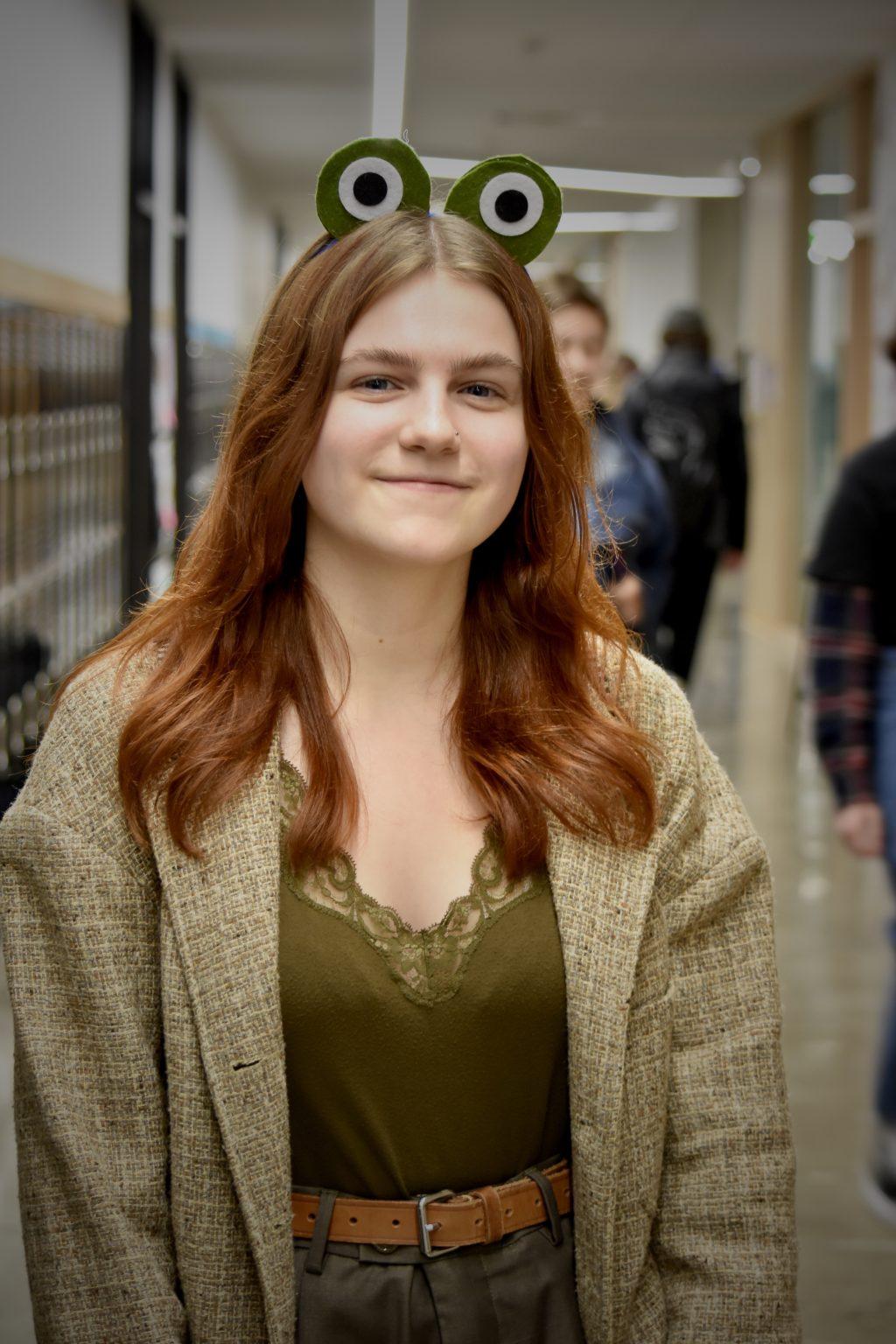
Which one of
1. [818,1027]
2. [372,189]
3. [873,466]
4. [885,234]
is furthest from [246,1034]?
[885,234]

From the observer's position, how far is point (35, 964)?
132cm

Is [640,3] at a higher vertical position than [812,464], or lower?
higher

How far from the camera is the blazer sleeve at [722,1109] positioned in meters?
1.41

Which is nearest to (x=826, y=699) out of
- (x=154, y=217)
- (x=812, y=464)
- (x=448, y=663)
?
(x=448, y=663)

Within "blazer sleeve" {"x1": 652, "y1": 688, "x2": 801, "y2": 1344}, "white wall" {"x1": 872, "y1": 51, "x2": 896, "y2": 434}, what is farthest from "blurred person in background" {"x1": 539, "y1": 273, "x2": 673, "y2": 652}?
"white wall" {"x1": 872, "y1": 51, "x2": 896, "y2": 434}

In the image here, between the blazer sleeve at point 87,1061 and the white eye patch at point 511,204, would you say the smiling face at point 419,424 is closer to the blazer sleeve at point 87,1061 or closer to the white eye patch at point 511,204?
the white eye patch at point 511,204

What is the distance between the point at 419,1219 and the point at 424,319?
0.81 m

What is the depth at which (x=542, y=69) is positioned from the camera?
8.75 meters

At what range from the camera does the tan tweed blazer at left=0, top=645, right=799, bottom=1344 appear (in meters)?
1.30

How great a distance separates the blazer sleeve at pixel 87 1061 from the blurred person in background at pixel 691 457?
4828 millimetres

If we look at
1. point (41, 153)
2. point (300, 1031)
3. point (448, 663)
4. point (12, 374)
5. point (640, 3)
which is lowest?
point (300, 1031)

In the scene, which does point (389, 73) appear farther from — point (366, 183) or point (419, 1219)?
point (419, 1219)

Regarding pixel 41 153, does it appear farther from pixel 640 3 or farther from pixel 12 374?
pixel 640 3

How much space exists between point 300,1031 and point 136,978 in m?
0.15
